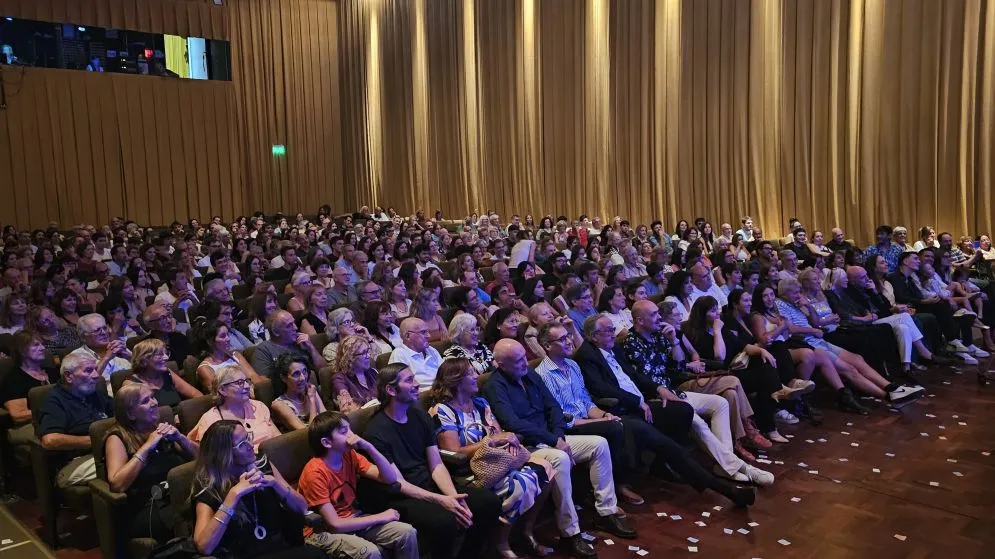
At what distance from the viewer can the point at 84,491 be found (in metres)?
3.96

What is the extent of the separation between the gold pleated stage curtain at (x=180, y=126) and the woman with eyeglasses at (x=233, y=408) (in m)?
16.6

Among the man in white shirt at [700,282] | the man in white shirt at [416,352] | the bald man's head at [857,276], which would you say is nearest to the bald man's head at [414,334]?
the man in white shirt at [416,352]

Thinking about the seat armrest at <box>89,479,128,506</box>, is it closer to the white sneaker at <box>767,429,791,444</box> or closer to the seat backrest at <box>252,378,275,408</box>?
the seat backrest at <box>252,378,275,408</box>

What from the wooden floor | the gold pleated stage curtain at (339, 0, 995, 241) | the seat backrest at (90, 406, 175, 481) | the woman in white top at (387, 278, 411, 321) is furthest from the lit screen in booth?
the seat backrest at (90, 406, 175, 481)

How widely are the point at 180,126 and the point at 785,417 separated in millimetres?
17896

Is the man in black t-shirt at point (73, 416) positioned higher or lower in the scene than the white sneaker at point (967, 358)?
higher

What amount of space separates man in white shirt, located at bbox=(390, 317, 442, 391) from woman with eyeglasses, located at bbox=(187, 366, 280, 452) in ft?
3.67

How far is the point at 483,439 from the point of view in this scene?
13.0ft

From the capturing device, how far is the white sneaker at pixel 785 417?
5.93m

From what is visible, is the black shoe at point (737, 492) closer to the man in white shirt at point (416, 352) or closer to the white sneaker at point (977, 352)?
the man in white shirt at point (416, 352)

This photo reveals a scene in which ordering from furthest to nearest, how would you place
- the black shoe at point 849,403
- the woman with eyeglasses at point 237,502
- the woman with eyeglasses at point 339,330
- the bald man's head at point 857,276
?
→ the bald man's head at point 857,276, the black shoe at point 849,403, the woman with eyeglasses at point 339,330, the woman with eyeglasses at point 237,502

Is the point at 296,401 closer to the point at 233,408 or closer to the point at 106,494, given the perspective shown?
the point at 233,408

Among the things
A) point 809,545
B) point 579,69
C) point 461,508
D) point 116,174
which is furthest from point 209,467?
point 116,174

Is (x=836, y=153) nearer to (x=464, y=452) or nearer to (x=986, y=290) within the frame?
(x=986, y=290)
